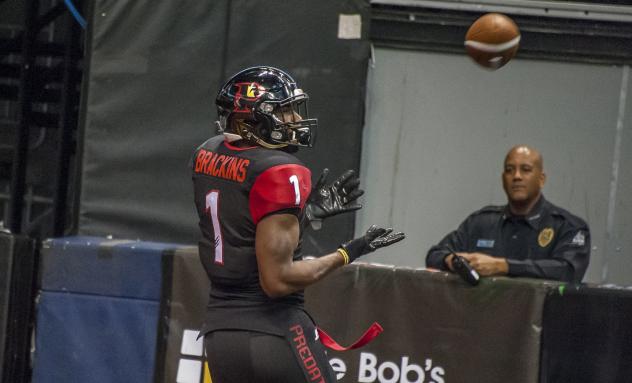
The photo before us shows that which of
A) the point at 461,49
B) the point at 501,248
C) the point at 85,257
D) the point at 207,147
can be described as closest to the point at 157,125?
the point at 85,257

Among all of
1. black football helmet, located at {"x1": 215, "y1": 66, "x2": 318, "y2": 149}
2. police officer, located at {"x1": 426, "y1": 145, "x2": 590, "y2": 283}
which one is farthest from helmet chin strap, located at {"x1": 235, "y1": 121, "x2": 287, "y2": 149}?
police officer, located at {"x1": 426, "y1": 145, "x2": 590, "y2": 283}

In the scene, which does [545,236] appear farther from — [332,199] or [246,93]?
[246,93]

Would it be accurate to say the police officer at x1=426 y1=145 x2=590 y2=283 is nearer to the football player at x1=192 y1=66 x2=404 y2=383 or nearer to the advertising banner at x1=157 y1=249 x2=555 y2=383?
the advertising banner at x1=157 y1=249 x2=555 y2=383

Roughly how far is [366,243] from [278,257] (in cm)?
57

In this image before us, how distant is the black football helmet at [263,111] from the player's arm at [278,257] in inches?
17.2

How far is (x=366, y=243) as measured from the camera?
5012 millimetres

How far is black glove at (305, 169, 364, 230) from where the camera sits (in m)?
5.17

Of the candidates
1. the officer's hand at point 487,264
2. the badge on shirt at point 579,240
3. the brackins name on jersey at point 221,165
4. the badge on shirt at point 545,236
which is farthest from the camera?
the badge on shirt at point 545,236

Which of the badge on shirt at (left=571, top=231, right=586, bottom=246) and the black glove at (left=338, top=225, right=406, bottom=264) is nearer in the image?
the black glove at (left=338, top=225, right=406, bottom=264)

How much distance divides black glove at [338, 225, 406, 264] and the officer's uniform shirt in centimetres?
167

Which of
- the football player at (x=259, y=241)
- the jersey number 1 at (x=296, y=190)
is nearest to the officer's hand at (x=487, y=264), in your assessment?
the football player at (x=259, y=241)

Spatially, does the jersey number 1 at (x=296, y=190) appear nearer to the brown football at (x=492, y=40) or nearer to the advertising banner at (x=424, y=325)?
the advertising banner at (x=424, y=325)

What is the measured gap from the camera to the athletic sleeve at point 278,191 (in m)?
4.61

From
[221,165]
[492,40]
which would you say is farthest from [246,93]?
[492,40]
